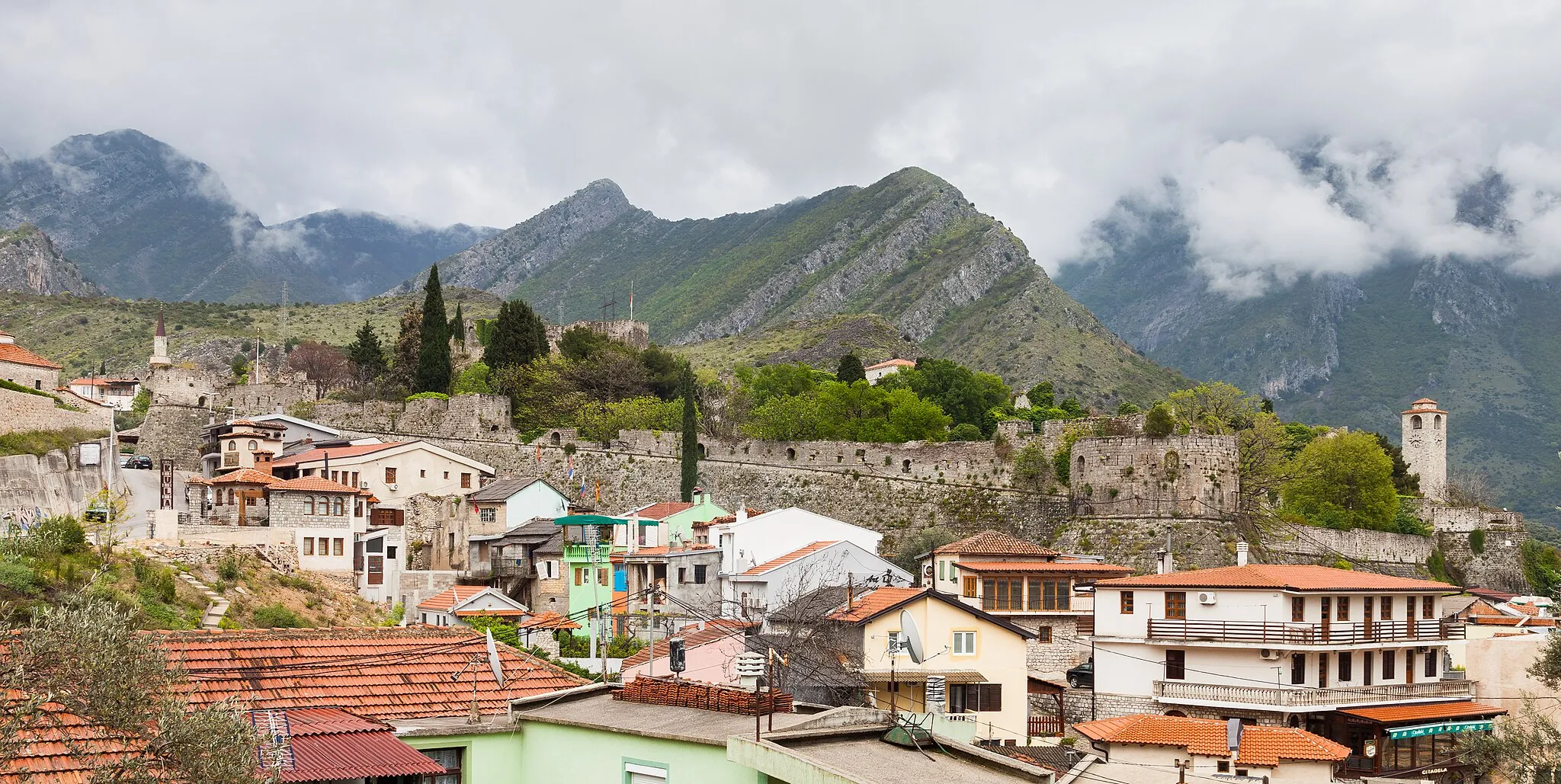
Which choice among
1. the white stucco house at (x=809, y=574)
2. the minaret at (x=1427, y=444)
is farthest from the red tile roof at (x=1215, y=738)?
the minaret at (x=1427, y=444)

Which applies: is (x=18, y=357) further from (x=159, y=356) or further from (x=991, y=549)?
(x=991, y=549)

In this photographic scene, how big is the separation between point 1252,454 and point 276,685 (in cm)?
5402

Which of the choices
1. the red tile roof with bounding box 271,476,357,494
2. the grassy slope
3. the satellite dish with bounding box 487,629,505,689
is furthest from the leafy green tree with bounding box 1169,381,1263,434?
the grassy slope

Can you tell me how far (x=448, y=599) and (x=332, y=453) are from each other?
1909cm

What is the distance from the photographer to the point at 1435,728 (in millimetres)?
35625

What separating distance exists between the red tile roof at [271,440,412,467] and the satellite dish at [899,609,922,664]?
3245 cm

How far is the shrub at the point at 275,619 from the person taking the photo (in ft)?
A: 106

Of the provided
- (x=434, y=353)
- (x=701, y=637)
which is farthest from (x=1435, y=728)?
(x=434, y=353)

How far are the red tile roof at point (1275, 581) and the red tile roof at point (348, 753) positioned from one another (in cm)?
2942

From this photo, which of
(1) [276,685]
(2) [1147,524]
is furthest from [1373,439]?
(1) [276,685]

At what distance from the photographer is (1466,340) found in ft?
504

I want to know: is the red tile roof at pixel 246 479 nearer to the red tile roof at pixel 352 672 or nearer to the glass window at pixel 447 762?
the red tile roof at pixel 352 672

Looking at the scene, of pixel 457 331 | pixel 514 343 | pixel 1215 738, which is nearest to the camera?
pixel 1215 738

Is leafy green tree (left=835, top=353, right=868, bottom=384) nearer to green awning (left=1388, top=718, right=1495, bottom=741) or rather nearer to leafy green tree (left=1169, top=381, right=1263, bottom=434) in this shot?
leafy green tree (left=1169, top=381, right=1263, bottom=434)
